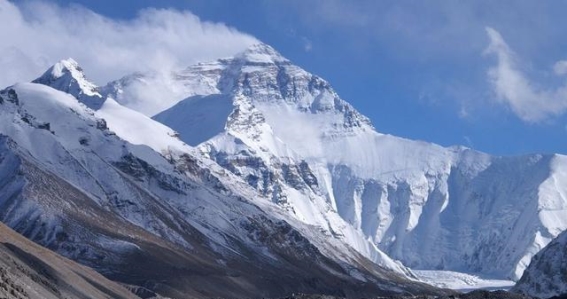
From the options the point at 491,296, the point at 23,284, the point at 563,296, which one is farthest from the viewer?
the point at 491,296

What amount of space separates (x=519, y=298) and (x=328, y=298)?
32490mm

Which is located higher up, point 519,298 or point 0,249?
point 519,298

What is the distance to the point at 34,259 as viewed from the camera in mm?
196250

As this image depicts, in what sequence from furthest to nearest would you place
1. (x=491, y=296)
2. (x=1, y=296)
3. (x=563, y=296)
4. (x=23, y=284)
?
(x=491, y=296) < (x=563, y=296) < (x=23, y=284) < (x=1, y=296)

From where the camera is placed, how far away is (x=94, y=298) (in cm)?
19838

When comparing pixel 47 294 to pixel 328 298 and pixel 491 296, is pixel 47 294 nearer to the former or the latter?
pixel 328 298

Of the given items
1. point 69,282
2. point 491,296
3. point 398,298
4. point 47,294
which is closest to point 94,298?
point 69,282

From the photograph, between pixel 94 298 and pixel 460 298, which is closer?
pixel 460 298

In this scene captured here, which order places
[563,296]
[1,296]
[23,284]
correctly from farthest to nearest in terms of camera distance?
[563,296] < [23,284] < [1,296]

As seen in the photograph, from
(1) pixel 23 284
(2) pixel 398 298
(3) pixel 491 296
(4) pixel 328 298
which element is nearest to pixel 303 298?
(4) pixel 328 298

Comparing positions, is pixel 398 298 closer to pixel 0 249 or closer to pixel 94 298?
pixel 94 298

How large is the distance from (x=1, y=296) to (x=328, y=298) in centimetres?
7082

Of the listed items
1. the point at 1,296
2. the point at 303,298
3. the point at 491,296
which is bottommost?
the point at 1,296

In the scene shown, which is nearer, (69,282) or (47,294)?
(47,294)
